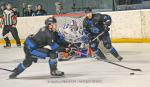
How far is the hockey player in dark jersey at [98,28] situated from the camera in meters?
10.6

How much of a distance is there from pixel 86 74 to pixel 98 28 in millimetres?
2029

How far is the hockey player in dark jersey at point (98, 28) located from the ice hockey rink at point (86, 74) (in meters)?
0.34

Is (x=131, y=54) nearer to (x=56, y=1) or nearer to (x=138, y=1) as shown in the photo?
(x=138, y=1)

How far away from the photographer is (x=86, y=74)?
29.2ft

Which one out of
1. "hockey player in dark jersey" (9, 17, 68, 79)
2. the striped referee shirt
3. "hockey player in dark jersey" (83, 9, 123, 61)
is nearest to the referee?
the striped referee shirt

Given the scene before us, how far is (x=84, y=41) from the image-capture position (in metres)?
11.0

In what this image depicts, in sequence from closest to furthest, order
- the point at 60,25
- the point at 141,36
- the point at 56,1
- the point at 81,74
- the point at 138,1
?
the point at 81,74, the point at 60,25, the point at 141,36, the point at 138,1, the point at 56,1

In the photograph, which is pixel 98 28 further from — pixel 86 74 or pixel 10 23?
pixel 10 23

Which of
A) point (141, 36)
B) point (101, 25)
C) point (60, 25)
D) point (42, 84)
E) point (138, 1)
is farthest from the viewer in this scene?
point (138, 1)

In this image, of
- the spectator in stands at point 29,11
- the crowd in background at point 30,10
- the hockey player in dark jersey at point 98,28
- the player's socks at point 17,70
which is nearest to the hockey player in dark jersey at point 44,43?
the player's socks at point 17,70

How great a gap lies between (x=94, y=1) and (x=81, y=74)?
785cm

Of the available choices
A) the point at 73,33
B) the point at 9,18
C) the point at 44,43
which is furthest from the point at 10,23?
the point at 44,43

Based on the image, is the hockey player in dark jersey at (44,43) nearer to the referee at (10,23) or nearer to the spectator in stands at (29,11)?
the referee at (10,23)

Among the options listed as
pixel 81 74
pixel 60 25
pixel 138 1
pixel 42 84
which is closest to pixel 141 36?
pixel 138 1
